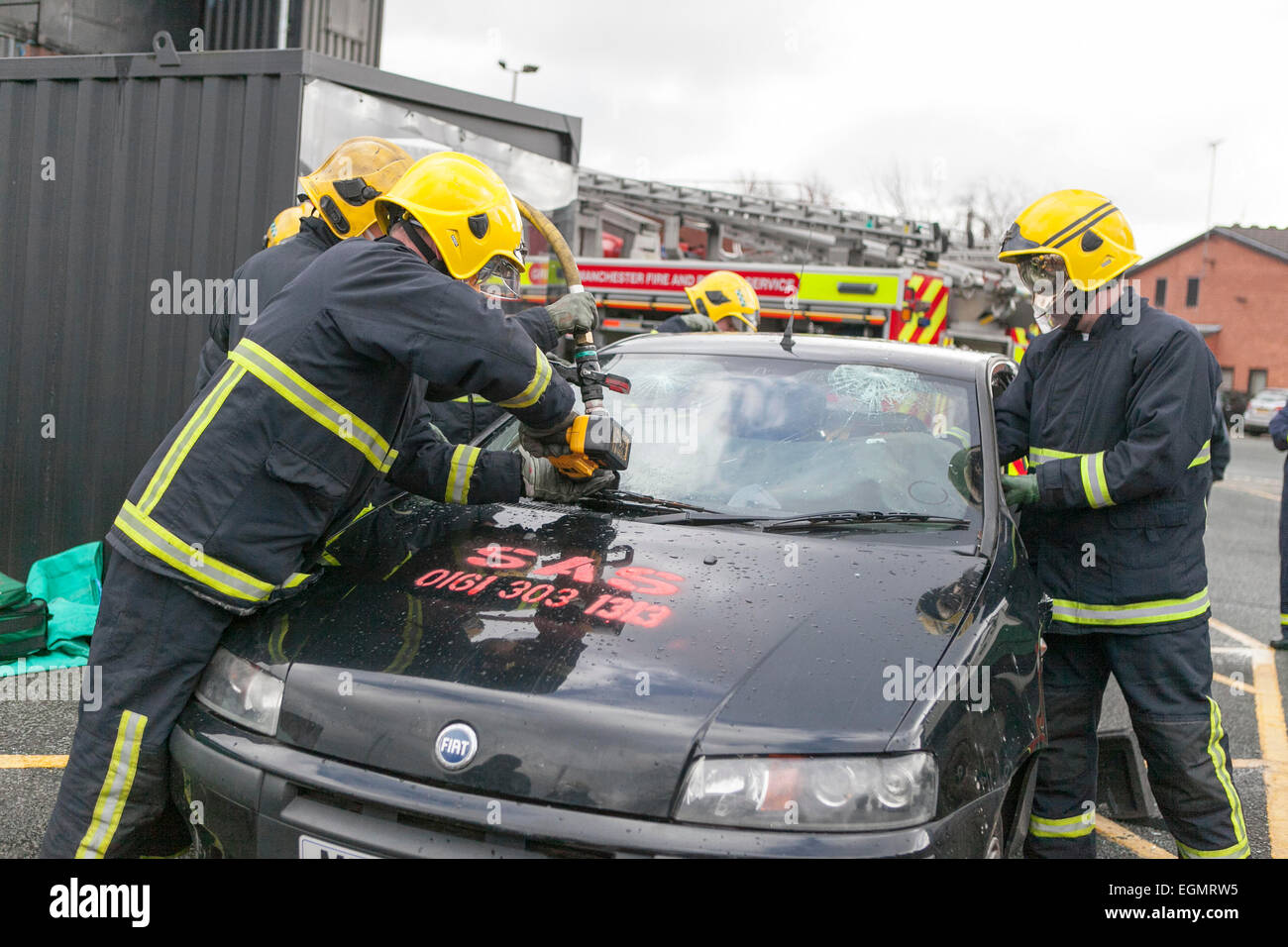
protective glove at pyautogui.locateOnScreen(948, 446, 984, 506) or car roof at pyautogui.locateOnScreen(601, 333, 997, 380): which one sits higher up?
car roof at pyautogui.locateOnScreen(601, 333, 997, 380)

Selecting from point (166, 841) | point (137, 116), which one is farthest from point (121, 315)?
point (166, 841)

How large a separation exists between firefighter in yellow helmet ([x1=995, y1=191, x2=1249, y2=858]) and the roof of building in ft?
162

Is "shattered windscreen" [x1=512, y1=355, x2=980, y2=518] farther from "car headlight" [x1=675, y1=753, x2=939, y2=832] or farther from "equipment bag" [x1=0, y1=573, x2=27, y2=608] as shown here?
"equipment bag" [x1=0, y1=573, x2=27, y2=608]

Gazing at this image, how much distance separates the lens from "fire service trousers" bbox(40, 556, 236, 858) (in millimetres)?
2547

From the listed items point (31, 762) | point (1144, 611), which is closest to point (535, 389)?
point (1144, 611)

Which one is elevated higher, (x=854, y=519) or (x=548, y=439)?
(x=548, y=439)

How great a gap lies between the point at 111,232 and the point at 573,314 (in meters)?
3.33

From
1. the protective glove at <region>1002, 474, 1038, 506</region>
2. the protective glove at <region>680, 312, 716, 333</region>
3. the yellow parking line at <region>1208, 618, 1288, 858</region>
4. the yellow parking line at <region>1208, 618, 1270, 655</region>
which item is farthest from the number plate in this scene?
the yellow parking line at <region>1208, 618, 1270, 655</region>

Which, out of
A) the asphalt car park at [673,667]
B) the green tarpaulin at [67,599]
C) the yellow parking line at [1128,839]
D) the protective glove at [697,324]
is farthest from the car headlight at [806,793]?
the protective glove at [697,324]

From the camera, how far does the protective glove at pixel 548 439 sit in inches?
110

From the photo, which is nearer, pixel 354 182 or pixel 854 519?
pixel 854 519

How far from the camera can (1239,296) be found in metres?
48.0

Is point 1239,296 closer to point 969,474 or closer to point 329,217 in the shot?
point 969,474
